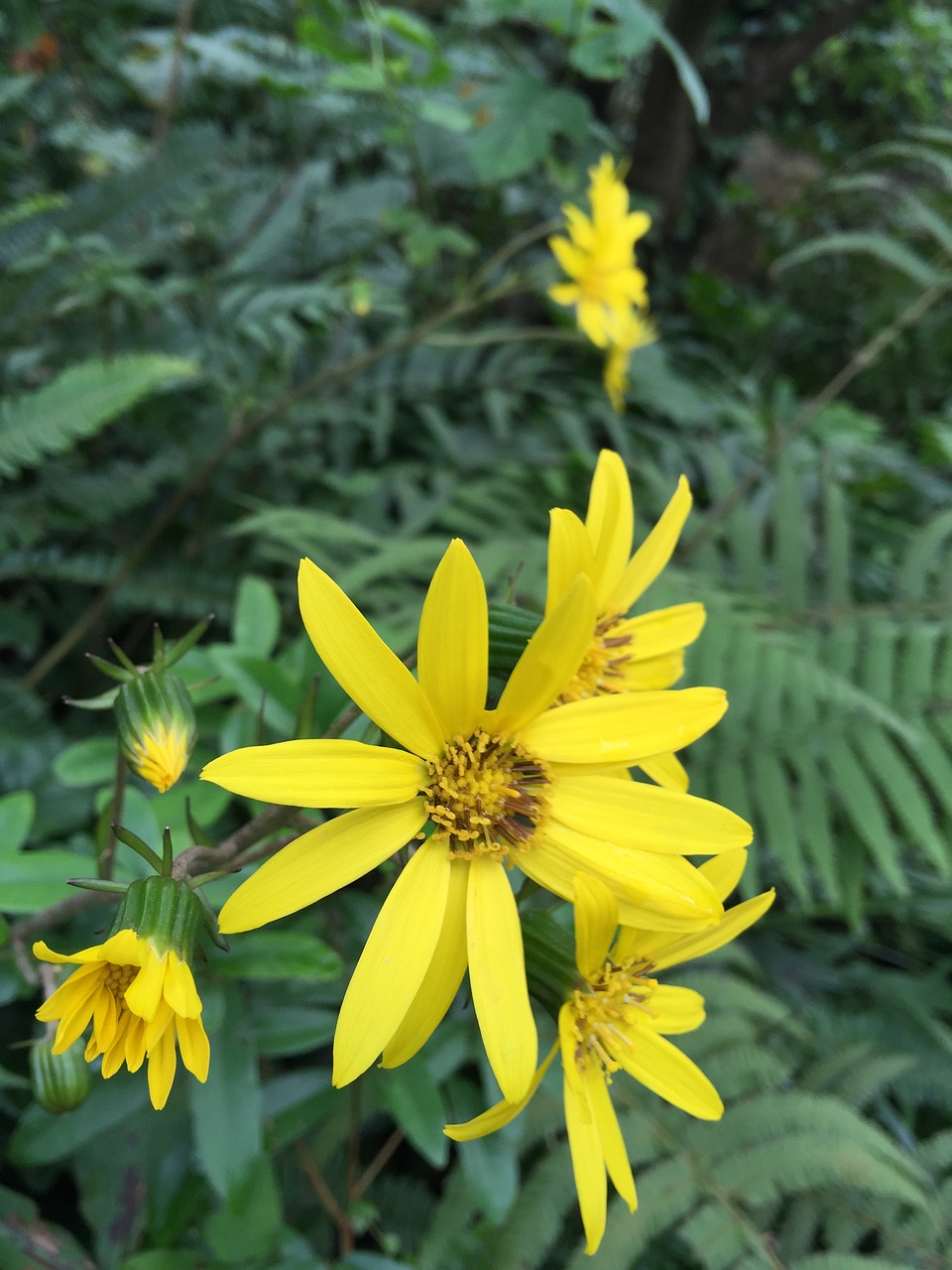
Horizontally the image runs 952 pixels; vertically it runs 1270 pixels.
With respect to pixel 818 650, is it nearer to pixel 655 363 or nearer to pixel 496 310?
pixel 655 363

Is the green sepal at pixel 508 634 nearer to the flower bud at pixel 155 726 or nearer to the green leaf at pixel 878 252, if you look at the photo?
the flower bud at pixel 155 726

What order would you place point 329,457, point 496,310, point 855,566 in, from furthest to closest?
point 496,310, point 855,566, point 329,457

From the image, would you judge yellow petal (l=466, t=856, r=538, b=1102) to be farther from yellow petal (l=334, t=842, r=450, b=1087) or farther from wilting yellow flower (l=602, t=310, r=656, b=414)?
wilting yellow flower (l=602, t=310, r=656, b=414)

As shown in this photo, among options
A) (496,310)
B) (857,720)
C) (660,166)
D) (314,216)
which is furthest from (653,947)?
(660,166)

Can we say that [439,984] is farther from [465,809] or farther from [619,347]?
[619,347]

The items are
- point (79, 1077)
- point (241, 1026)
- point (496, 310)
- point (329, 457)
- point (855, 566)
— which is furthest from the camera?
point (496, 310)

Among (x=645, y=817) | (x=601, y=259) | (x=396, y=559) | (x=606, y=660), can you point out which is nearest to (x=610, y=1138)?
(x=645, y=817)
